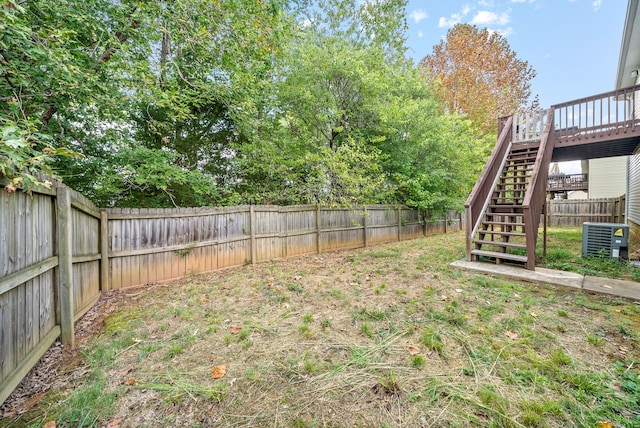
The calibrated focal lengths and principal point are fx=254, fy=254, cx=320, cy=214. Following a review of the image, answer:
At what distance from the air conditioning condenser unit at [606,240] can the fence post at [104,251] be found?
9479 mm

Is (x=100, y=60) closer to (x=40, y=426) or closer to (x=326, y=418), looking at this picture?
(x=40, y=426)

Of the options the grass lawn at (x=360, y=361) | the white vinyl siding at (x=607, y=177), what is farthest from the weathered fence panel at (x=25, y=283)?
the white vinyl siding at (x=607, y=177)

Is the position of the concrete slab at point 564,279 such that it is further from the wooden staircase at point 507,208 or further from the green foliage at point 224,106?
the green foliage at point 224,106

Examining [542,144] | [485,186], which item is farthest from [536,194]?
[542,144]

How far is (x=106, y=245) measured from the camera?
13.4 feet

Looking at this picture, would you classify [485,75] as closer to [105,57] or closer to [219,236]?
[219,236]

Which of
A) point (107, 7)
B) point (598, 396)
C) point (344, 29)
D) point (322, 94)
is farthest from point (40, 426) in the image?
point (344, 29)

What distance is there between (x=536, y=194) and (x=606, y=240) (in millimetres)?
1980

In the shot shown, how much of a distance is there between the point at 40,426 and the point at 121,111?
203 inches

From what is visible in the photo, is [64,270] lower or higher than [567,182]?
lower

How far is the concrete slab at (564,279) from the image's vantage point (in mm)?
3727

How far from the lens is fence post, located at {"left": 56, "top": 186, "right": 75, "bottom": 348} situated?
8.50ft

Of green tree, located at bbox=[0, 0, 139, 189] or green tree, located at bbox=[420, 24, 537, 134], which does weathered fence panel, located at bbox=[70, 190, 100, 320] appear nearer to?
green tree, located at bbox=[0, 0, 139, 189]

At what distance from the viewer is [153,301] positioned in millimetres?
3807
